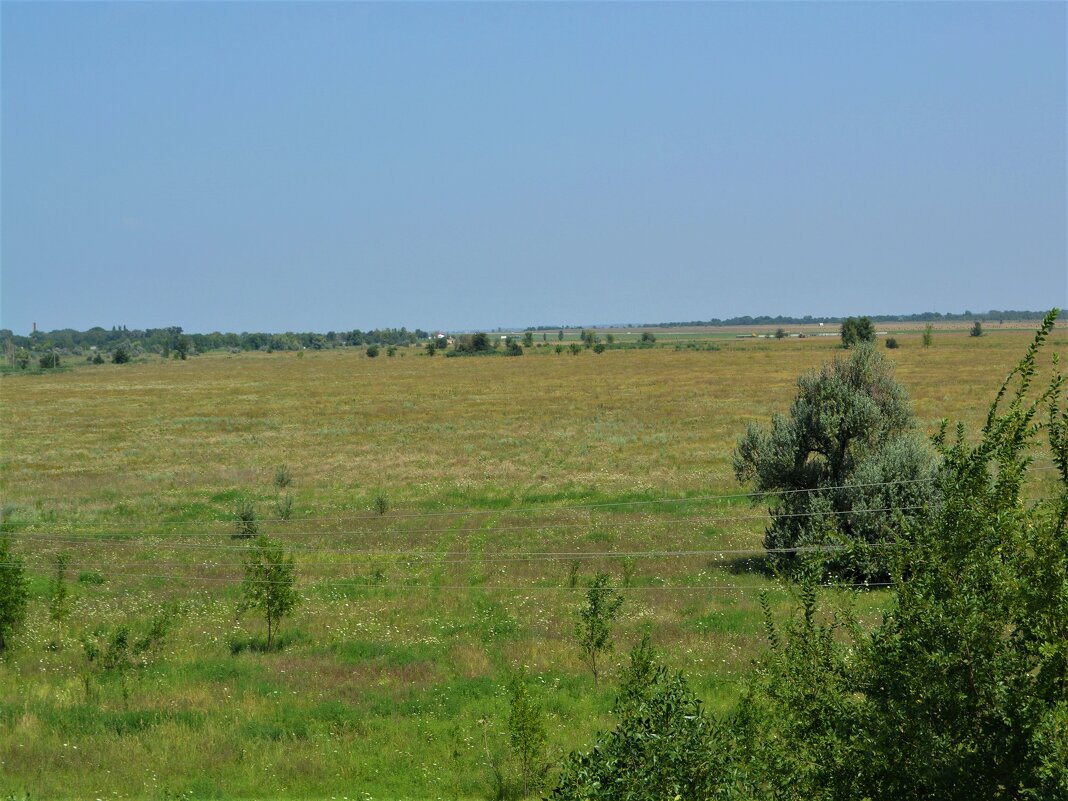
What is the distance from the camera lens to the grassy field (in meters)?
14.4

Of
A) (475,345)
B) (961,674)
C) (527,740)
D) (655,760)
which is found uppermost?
(475,345)

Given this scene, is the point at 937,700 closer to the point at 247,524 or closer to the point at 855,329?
the point at 247,524

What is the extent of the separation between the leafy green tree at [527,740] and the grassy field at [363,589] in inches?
29.9

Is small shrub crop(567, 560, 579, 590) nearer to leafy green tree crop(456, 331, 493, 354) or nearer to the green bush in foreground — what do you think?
the green bush in foreground

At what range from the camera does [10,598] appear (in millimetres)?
19688

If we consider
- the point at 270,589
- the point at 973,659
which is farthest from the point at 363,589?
the point at 973,659

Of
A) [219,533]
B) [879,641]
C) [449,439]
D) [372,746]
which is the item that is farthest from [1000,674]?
[449,439]

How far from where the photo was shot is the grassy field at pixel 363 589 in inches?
565

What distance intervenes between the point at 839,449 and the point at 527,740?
1495 cm

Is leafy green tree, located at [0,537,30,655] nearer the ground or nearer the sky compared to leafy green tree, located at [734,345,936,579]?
nearer the ground

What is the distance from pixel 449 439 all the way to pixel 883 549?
50131 millimetres

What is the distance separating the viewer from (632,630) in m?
20.0

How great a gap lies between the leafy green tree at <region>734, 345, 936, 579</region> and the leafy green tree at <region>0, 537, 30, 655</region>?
55.9 ft

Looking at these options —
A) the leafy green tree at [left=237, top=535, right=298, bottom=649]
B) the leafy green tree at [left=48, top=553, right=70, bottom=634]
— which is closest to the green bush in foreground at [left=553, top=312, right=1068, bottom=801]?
the leafy green tree at [left=237, top=535, right=298, bottom=649]
